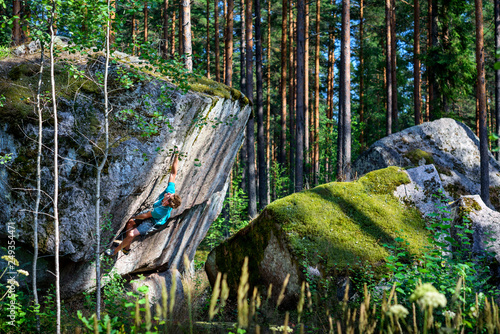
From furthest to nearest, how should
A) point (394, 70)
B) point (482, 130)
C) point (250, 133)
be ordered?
point (394, 70) < point (250, 133) < point (482, 130)

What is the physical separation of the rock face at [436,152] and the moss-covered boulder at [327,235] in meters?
4.02

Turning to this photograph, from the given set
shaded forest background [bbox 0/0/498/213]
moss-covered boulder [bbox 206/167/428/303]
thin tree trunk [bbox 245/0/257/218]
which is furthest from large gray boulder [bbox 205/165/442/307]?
thin tree trunk [bbox 245/0/257/218]

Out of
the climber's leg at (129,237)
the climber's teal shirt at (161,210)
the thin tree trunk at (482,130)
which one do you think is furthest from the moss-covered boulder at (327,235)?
the thin tree trunk at (482,130)

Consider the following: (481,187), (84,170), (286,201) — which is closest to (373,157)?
(481,187)

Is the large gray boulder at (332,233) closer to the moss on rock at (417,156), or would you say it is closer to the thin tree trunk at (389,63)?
the moss on rock at (417,156)

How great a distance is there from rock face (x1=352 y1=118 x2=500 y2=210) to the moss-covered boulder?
13.2ft

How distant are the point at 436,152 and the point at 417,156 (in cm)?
66

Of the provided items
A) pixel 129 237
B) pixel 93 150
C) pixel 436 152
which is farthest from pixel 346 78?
pixel 93 150

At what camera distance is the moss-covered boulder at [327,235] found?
465cm

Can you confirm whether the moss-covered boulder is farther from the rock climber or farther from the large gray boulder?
the rock climber

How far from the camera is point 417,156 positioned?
31.0ft

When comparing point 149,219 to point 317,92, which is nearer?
point 149,219

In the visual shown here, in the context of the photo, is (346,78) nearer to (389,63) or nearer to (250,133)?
(250,133)

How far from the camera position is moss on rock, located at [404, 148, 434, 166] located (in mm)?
9273
